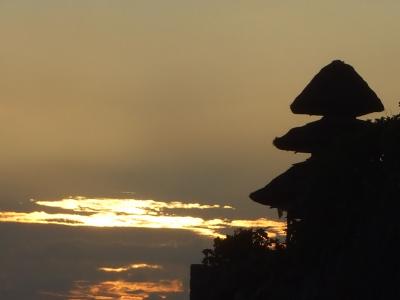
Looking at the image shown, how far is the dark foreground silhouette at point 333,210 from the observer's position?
22.8m

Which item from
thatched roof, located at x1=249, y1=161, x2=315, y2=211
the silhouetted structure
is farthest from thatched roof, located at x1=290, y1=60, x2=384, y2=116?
thatched roof, located at x1=249, y1=161, x2=315, y2=211

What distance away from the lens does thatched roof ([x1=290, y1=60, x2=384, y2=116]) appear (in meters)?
32.0

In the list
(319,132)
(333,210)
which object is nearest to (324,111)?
(319,132)

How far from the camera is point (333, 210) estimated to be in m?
25.2

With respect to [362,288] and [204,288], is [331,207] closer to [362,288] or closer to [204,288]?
[362,288]

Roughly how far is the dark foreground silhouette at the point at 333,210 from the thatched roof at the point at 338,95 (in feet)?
0.10

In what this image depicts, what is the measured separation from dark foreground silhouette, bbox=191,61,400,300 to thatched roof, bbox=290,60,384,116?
31 mm

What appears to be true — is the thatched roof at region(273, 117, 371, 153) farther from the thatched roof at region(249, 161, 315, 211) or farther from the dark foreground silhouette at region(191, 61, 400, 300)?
the thatched roof at region(249, 161, 315, 211)

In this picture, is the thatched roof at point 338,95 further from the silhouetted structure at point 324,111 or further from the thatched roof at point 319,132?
the thatched roof at point 319,132

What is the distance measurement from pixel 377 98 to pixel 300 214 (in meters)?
7.21

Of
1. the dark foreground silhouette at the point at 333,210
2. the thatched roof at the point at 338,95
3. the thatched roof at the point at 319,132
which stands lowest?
the dark foreground silhouette at the point at 333,210

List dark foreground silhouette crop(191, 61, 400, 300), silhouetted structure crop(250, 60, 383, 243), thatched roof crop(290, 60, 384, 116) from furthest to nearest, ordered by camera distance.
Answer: thatched roof crop(290, 60, 384, 116) → silhouetted structure crop(250, 60, 383, 243) → dark foreground silhouette crop(191, 61, 400, 300)

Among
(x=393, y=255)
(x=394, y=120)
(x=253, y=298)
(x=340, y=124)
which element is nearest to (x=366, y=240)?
(x=393, y=255)

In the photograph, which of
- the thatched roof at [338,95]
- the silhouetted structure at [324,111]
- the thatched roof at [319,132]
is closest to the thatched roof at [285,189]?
the silhouetted structure at [324,111]
